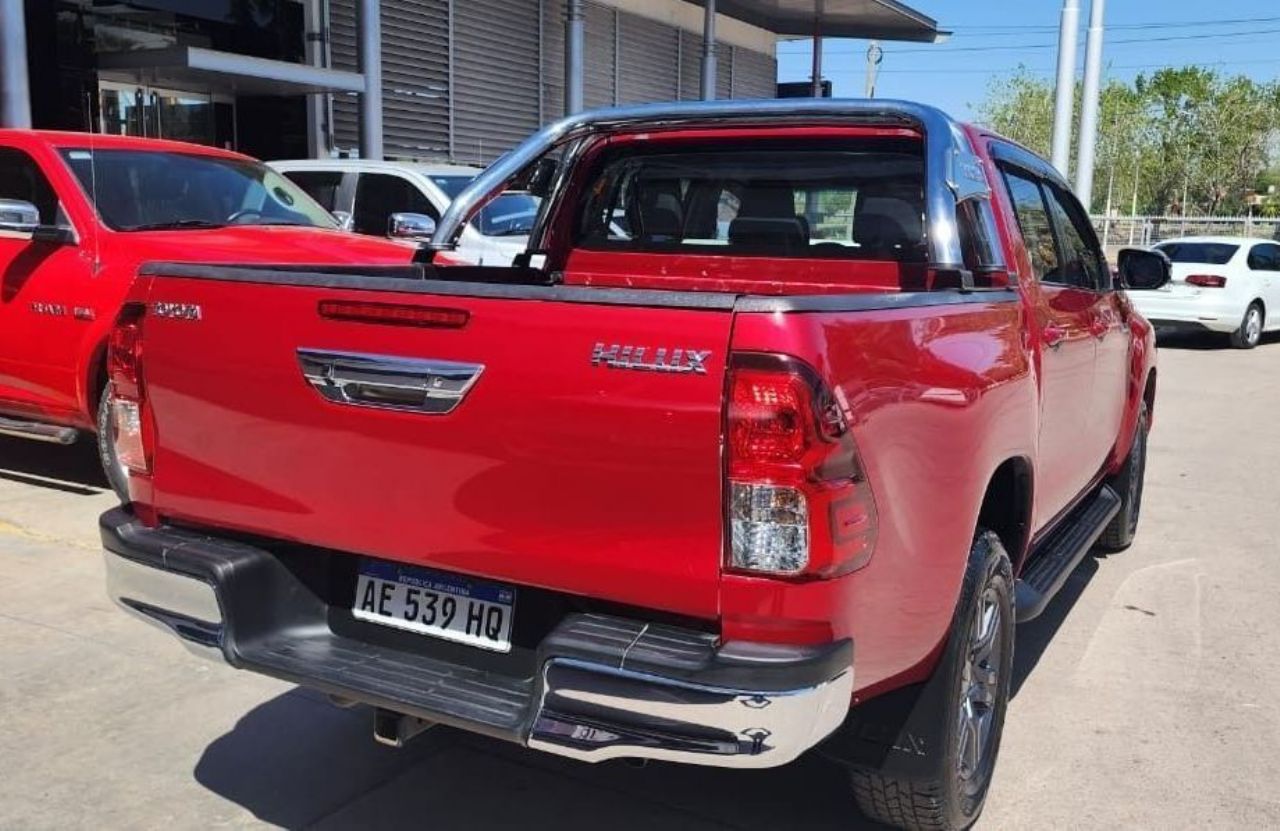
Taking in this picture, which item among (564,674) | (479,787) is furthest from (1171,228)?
(564,674)

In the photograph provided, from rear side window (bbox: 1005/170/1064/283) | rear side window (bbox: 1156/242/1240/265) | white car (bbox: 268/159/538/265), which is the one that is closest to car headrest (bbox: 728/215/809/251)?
rear side window (bbox: 1005/170/1064/283)

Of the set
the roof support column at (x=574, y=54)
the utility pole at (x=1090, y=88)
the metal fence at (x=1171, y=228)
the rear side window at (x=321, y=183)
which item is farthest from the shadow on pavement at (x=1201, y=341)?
the metal fence at (x=1171, y=228)

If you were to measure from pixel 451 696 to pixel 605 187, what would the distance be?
2504 mm

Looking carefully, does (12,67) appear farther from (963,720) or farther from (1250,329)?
(1250,329)

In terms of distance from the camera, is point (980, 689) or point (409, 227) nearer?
point (980, 689)

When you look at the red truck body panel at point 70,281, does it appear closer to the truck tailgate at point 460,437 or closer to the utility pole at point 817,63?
the truck tailgate at point 460,437

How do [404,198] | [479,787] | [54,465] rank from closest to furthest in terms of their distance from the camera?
[479,787]
[54,465]
[404,198]

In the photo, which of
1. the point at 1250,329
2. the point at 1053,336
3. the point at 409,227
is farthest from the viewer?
the point at 1250,329

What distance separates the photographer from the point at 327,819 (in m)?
3.34

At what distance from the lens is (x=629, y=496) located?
2.48 meters

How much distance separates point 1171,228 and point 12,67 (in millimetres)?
37175

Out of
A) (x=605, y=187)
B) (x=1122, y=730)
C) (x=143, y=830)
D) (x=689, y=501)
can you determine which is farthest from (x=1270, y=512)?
(x=143, y=830)

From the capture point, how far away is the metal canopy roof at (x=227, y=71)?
485 inches

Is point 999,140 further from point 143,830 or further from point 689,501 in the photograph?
point 143,830
